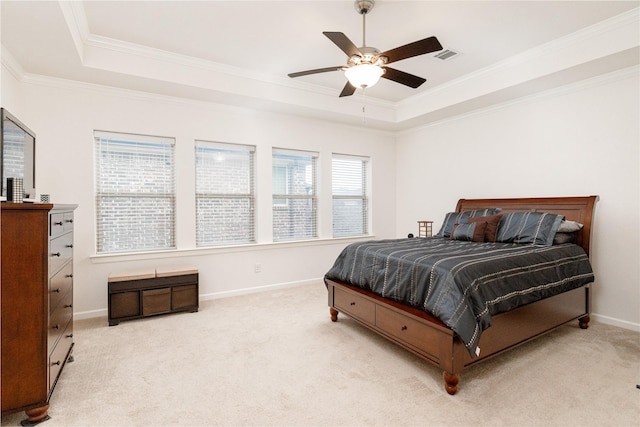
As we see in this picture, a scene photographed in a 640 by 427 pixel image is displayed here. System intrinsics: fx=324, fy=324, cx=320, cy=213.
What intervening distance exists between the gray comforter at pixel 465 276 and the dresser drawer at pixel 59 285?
219 centimetres

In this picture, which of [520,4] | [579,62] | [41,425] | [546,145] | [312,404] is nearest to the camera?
[41,425]

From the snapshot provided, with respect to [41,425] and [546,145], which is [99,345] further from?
[546,145]

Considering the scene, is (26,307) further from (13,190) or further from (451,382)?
(451,382)

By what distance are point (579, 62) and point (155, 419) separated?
175 inches

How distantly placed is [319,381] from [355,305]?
900mm

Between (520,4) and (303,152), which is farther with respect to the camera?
(303,152)

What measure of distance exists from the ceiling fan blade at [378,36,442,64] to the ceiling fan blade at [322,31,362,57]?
235 millimetres

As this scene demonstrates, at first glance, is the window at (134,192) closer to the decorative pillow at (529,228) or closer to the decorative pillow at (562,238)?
the decorative pillow at (529,228)

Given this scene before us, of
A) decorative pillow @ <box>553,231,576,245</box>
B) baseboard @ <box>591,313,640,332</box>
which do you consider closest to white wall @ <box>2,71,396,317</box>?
decorative pillow @ <box>553,231,576,245</box>

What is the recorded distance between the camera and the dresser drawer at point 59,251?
6.16 feet

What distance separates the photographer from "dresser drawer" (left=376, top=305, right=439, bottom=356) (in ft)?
7.21

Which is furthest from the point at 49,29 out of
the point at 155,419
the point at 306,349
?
the point at 306,349

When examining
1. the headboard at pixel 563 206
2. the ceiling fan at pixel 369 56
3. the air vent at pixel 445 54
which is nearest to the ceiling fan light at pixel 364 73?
the ceiling fan at pixel 369 56

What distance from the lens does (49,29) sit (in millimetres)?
2467
